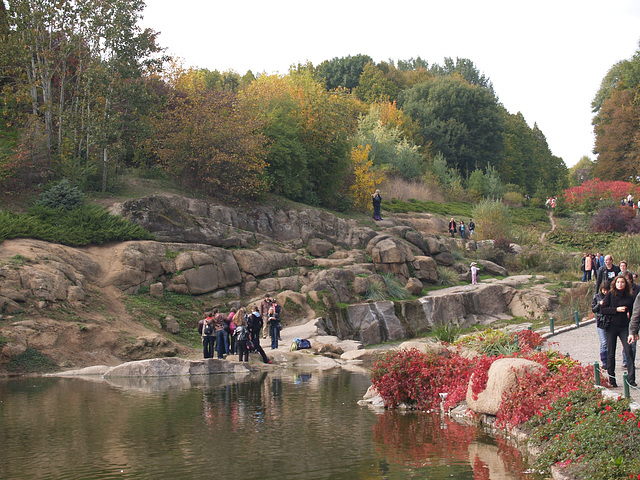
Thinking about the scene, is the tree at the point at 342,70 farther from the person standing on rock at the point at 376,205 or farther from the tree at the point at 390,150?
the person standing on rock at the point at 376,205

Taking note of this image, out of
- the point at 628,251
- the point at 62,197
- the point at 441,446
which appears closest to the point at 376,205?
the point at 628,251

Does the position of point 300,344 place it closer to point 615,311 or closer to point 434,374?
point 434,374

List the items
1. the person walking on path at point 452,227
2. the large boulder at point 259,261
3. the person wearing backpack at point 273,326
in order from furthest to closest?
the person walking on path at point 452,227, the large boulder at point 259,261, the person wearing backpack at point 273,326

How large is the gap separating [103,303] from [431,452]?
15.3 metres

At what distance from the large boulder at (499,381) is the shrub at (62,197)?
1906cm

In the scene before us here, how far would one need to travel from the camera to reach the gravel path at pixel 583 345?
13.0 metres

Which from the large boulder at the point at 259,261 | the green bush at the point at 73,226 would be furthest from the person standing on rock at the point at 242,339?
the green bush at the point at 73,226

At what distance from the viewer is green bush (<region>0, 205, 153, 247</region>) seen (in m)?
22.7

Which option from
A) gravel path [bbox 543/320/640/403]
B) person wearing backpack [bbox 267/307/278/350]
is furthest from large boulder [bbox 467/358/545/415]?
person wearing backpack [bbox 267/307/278/350]

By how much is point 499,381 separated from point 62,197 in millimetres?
19988

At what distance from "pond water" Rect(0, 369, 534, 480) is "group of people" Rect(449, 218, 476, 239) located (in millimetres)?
28345

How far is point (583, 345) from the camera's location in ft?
55.9

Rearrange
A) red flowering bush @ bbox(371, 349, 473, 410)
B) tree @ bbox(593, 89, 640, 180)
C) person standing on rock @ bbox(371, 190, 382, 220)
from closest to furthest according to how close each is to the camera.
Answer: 1. red flowering bush @ bbox(371, 349, 473, 410)
2. person standing on rock @ bbox(371, 190, 382, 220)
3. tree @ bbox(593, 89, 640, 180)

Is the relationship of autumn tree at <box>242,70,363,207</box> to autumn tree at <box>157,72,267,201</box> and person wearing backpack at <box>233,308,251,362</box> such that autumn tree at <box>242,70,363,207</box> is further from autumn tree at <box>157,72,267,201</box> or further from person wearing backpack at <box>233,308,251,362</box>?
person wearing backpack at <box>233,308,251,362</box>
